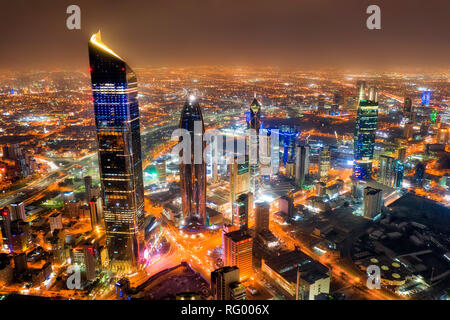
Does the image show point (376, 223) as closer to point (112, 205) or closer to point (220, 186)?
point (220, 186)

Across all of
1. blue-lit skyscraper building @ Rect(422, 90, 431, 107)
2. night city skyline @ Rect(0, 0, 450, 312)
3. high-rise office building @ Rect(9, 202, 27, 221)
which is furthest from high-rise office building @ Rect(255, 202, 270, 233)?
blue-lit skyscraper building @ Rect(422, 90, 431, 107)

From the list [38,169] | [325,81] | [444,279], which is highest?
[325,81]

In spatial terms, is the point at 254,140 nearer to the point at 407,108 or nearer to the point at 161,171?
the point at 161,171

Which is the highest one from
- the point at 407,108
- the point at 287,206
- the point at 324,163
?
the point at 407,108

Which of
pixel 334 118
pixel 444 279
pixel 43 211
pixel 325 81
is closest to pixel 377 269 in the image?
pixel 444 279

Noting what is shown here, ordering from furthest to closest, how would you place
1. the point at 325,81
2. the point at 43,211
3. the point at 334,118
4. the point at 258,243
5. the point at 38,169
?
the point at 325,81
the point at 334,118
the point at 38,169
the point at 43,211
the point at 258,243

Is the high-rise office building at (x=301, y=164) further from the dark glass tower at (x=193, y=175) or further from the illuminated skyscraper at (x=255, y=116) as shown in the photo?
the dark glass tower at (x=193, y=175)

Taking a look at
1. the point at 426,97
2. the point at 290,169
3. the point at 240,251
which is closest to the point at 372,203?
the point at 290,169
